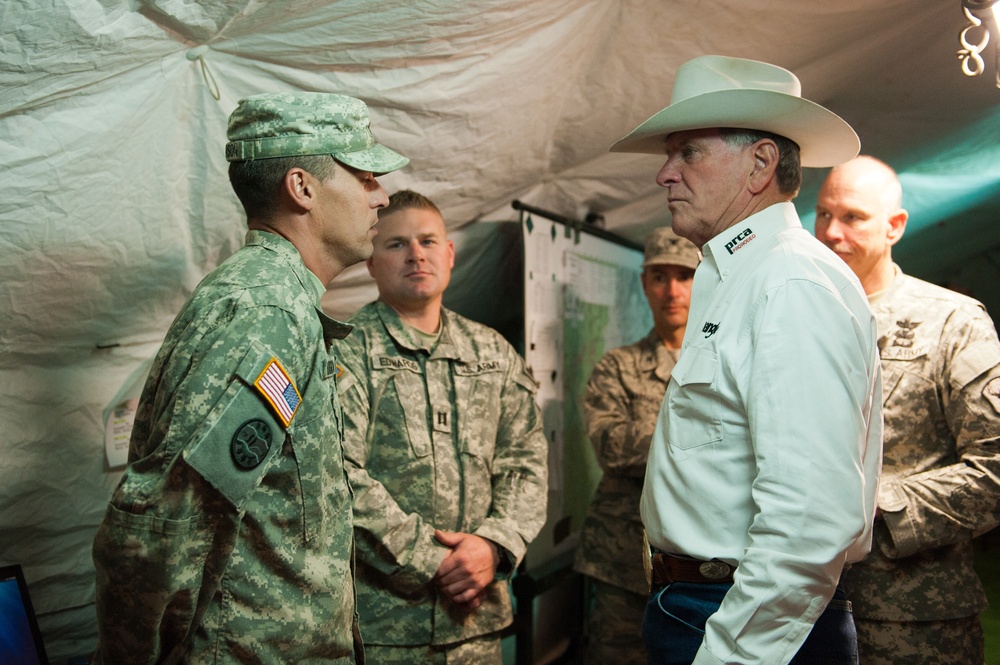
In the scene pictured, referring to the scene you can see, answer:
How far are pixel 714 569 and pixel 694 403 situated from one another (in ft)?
0.98

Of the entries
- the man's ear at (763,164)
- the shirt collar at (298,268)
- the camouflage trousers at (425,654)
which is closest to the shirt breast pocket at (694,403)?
the man's ear at (763,164)

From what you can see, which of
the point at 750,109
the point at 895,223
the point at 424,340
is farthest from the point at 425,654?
the point at 895,223

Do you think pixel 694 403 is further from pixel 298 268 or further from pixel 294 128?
pixel 294 128

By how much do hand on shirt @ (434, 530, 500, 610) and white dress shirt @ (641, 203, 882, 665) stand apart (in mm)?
677

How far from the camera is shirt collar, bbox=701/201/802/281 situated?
1523mm

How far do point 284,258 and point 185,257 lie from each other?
633 mm

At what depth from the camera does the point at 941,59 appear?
119 inches

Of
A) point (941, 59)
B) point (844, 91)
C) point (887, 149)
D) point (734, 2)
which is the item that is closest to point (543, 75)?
point (734, 2)

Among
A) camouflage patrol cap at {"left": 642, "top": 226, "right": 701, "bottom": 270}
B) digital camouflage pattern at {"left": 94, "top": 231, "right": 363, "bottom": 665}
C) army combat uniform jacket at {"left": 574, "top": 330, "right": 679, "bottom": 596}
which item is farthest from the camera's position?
camouflage patrol cap at {"left": 642, "top": 226, "right": 701, "bottom": 270}

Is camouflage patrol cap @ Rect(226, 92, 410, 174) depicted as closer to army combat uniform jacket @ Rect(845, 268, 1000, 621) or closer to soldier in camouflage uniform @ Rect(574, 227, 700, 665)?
soldier in camouflage uniform @ Rect(574, 227, 700, 665)

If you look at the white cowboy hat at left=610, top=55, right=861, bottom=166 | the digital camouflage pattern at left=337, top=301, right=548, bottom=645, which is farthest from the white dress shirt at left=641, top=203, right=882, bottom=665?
the digital camouflage pattern at left=337, top=301, right=548, bottom=645

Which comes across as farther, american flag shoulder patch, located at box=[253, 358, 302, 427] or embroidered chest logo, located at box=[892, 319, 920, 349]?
embroidered chest logo, located at box=[892, 319, 920, 349]

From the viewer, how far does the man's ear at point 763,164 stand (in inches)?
62.4

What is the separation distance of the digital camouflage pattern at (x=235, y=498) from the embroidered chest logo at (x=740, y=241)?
80 centimetres
